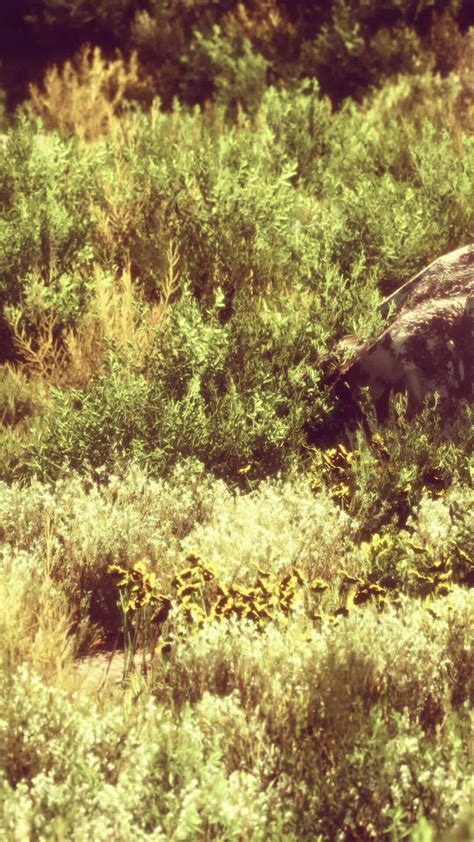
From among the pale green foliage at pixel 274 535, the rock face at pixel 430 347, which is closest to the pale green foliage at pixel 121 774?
the pale green foliage at pixel 274 535

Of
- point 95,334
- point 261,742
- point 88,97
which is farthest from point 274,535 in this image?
point 88,97

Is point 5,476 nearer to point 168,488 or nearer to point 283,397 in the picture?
point 168,488

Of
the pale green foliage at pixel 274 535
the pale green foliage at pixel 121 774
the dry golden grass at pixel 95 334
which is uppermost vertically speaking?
the dry golden grass at pixel 95 334

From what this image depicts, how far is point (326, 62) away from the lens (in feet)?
29.3

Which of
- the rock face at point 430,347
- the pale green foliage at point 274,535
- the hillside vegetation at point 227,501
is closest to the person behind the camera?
the hillside vegetation at point 227,501

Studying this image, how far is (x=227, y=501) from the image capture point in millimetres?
3785

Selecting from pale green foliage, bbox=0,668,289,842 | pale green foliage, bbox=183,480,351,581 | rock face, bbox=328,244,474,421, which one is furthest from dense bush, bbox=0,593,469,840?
rock face, bbox=328,244,474,421

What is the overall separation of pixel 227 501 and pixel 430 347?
1.27 metres

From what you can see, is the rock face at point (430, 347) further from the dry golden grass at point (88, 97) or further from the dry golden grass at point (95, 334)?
the dry golden grass at point (88, 97)

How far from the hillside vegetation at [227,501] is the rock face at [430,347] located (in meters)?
0.15

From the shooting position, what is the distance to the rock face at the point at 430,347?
4.17 meters

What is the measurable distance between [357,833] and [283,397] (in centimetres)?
228

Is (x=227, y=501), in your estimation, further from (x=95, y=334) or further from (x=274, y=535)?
(x=95, y=334)

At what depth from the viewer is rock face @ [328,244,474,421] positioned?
4.17 m
